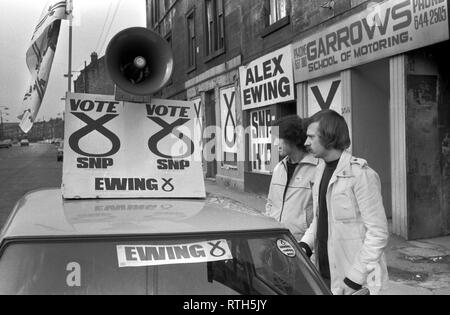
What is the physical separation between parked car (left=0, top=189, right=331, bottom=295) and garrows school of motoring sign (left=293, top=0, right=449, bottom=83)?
5.46m

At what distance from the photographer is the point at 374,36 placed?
8.12 m

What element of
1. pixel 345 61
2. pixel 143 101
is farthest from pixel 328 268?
pixel 345 61

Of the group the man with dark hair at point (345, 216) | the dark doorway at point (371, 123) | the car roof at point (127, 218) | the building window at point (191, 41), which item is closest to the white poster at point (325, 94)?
the dark doorway at point (371, 123)

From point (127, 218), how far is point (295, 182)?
1664 millimetres

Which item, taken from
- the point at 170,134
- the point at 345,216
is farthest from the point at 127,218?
the point at 345,216

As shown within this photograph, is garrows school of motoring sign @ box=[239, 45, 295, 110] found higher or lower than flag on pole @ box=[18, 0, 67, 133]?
higher

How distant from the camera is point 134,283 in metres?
2.29

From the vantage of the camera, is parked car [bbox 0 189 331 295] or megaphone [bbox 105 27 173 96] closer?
parked car [bbox 0 189 331 295]

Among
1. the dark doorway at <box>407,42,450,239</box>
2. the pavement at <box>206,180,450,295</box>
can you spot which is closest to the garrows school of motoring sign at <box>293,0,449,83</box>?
the dark doorway at <box>407,42,450,239</box>

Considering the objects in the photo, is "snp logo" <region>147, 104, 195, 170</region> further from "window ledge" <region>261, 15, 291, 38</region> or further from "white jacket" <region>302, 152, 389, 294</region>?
"window ledge" <region>261, 15, 291, 38</region>

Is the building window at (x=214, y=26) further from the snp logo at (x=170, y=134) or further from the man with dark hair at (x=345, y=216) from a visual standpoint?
the man with dark hair at (x=345, y=216)

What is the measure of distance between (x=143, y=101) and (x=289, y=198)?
134cm

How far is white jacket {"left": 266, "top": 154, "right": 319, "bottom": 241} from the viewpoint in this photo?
3.69 m

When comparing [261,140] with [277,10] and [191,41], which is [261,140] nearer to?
[277,10]
